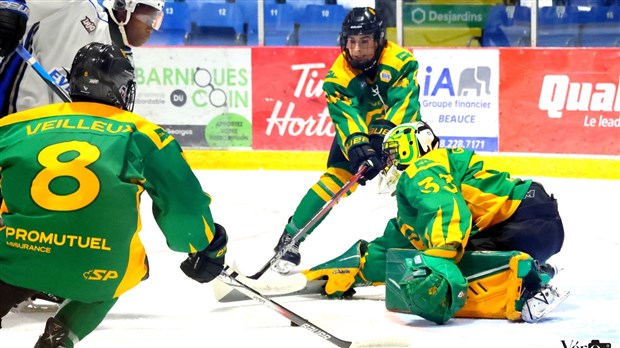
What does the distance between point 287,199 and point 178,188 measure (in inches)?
164

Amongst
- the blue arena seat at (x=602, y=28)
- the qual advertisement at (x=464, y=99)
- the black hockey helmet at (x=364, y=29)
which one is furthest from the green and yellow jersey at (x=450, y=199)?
the blue arena seat at (x=602, y=28)

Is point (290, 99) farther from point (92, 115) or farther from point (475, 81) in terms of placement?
point (92, 115)

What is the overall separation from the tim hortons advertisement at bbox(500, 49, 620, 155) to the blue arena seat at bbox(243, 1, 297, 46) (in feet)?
5.08

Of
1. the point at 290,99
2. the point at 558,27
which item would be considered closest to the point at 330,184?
the point at 290,99

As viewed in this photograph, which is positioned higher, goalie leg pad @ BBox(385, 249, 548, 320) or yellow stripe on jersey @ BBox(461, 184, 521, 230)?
yellow stripe on jersey @ BBox(461, 184, 521, 230)

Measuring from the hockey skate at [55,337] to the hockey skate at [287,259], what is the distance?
92.2 inches

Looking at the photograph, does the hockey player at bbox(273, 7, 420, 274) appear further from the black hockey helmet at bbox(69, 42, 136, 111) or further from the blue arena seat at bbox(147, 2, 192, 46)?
the blue arena seat at bbox(147, 2, 192, 46)

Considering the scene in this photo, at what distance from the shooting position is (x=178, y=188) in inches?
110

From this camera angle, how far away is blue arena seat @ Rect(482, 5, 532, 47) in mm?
7863

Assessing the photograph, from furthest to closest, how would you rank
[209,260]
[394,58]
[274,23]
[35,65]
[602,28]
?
[274,23], [602,28], [394,58], [35,65], [209,260]

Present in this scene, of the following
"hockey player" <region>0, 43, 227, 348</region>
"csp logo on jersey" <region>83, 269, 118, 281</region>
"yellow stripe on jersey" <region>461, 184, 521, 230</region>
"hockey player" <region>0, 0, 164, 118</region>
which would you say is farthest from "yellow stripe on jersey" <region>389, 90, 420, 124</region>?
"csp logo on jersey" <region>83, 269, 118, 281</region>

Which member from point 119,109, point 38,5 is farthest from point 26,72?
point 119,109

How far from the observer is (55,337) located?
109 inches

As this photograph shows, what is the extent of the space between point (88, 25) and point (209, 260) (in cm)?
179
